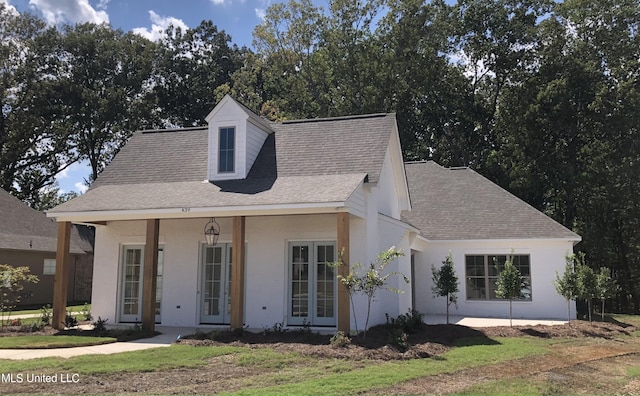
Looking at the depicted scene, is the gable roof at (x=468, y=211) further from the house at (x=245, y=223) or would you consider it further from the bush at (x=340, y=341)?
the bush at (x=340, y=341)

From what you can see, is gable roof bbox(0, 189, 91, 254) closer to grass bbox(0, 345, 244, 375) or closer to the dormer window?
the dormer window

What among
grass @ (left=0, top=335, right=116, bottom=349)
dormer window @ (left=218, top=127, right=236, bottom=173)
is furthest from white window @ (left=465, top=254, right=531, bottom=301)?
grass @ (left=0, top=335, right=116, bottom=349)

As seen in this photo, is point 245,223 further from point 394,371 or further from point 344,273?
point 394,371

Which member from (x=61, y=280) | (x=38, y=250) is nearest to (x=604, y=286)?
(x=61, y=280)

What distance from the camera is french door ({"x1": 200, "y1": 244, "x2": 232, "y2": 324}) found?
1455cm

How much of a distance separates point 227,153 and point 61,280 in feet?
18.8

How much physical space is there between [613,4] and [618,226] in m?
12.5

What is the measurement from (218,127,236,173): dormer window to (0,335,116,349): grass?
232 inches

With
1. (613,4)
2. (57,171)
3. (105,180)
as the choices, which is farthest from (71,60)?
(613,4)

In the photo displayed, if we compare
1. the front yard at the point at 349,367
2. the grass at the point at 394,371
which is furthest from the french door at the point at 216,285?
the grass at the point at 394,371

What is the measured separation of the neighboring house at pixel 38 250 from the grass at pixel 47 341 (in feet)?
39.9

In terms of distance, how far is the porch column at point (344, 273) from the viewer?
11719 millimetres

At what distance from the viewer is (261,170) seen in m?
15.5

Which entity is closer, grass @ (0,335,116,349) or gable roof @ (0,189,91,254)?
grass @ (0,335,116,349)
